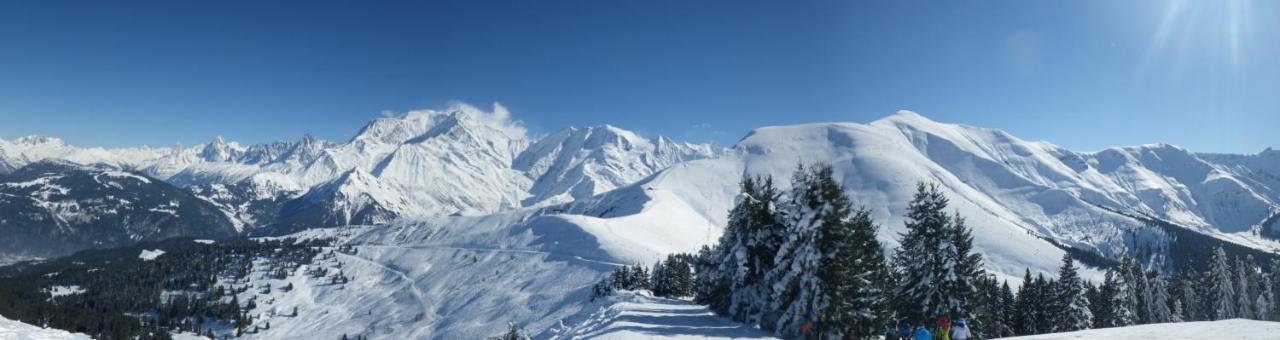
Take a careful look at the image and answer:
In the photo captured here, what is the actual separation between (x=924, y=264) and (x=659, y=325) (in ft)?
56.5

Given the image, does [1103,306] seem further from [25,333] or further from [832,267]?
[25,333]

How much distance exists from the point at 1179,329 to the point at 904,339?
1117 cm

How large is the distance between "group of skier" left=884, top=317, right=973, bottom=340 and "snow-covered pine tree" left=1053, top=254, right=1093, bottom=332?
34.2 m

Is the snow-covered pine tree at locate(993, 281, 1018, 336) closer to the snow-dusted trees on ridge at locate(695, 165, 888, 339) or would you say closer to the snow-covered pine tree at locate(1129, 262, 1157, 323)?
the snow-covered pine tree at locate(1129, 262, 1157, 323)

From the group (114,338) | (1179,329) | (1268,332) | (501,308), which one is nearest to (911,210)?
(1179,329)

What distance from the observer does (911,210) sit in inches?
1537

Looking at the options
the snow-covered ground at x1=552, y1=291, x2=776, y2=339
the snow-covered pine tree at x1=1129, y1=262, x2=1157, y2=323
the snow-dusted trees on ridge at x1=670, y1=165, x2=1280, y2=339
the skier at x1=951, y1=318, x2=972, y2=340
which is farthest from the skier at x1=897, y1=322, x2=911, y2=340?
the snow-covered pine tree at x1=1129, y1=262, x2=1157, y2=323

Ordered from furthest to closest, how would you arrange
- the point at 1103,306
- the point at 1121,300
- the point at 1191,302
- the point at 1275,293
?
the point at 1275,293 < the point at 1191,302 < the point at 1103,306 < the point at 1121,300

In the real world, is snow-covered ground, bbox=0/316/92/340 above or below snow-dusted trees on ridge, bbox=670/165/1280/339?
below

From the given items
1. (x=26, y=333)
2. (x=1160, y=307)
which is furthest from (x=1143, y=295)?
(x=26, y=333)

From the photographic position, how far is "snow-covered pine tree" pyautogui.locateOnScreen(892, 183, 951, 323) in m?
36.5

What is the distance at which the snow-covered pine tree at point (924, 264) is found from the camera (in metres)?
36.5

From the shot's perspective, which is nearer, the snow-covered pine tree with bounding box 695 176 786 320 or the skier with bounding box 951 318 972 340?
the skier with bounding box 951 318 972 340

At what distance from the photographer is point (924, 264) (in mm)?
36875
